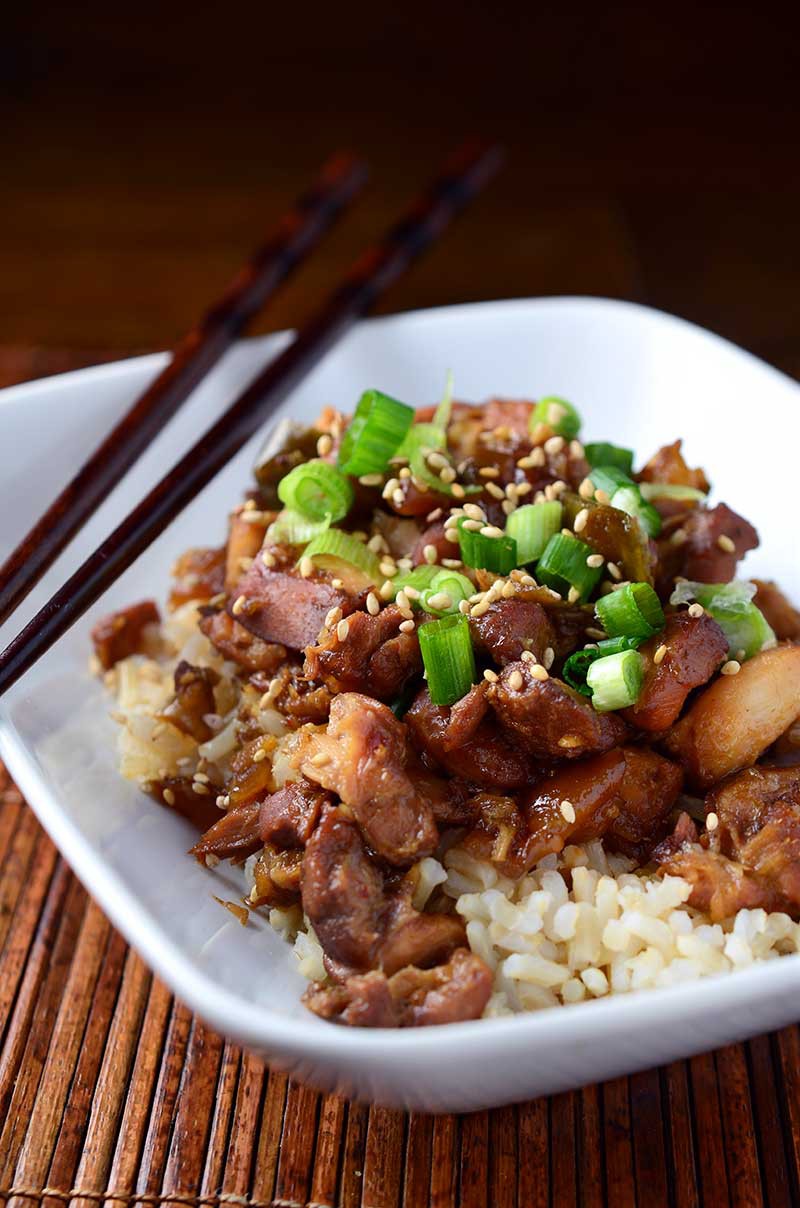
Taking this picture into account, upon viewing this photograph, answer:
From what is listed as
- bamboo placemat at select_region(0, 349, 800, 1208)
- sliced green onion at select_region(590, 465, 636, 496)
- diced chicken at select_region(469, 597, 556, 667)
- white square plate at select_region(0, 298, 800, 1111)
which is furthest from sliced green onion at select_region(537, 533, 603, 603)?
bamboo placemat at select_region(0, 349, 800, 1208)

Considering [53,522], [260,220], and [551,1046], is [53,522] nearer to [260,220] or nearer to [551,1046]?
[551,1046]

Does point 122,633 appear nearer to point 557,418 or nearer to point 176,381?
point 176,381

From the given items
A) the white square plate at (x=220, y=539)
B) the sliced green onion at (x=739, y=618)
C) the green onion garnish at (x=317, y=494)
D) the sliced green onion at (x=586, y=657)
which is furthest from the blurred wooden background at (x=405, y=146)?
the sliced green onion at (x=586, y=657)

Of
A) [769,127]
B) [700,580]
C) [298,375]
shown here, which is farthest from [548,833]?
[769,127]

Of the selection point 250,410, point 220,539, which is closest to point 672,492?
point 250,410

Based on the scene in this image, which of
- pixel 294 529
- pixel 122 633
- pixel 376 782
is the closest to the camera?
pixel 376 782

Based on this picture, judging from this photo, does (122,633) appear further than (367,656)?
Yes
